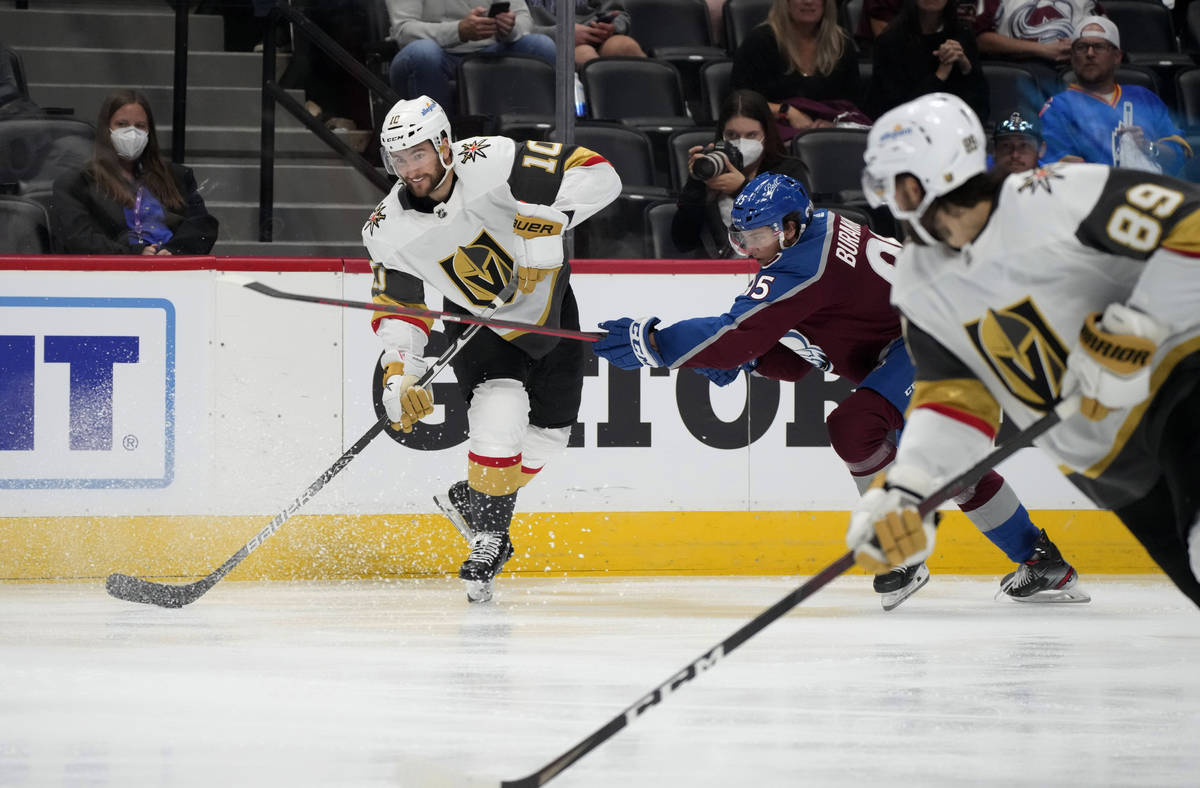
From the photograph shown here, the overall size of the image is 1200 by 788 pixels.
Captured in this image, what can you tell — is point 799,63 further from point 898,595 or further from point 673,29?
point 898,595

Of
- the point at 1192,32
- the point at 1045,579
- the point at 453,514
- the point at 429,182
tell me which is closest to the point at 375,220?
the point at 429,182

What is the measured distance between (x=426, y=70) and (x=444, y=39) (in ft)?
0.58

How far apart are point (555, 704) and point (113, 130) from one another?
10.3ft

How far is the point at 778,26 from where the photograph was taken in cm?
587

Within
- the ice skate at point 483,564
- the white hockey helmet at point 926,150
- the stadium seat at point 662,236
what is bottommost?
the ice skate at point 483,564

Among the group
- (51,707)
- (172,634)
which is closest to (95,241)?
(172,634)

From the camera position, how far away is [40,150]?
513 cm

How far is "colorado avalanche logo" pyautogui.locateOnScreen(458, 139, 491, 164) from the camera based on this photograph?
172 inches

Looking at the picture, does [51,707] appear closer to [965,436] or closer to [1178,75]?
[965,436]

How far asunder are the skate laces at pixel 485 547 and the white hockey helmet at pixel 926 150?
2341 millimetres

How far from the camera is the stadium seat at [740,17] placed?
A: 641 centimetres

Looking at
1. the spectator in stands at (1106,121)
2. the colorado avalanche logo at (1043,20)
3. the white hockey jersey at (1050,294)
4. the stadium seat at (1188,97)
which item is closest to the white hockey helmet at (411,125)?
the white hockey jersey at (1050,294)

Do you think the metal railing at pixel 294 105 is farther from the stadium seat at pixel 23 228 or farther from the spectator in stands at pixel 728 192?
the spectator in stands at pixel 728 192

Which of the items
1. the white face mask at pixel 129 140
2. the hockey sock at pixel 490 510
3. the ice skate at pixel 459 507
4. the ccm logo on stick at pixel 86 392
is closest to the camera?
the hockey sock at pixel 490 510
